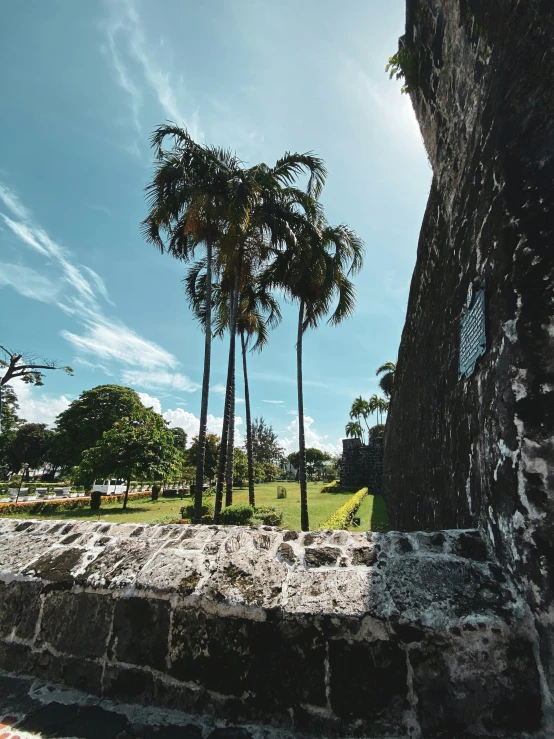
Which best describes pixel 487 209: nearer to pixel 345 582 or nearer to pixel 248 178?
pixel 345 582

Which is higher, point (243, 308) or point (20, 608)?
point (243, 308)

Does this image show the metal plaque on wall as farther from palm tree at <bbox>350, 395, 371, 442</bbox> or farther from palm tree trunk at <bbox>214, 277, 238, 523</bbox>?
palm tree at <bbox>350, 395, 371, 442</bbox>

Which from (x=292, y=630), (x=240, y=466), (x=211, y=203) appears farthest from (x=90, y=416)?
(x=292, y=630)

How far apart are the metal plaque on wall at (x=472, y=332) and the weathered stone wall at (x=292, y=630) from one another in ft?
3.33

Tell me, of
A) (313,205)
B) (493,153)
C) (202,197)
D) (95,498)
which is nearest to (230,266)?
(202,197)

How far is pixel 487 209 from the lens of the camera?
232cm

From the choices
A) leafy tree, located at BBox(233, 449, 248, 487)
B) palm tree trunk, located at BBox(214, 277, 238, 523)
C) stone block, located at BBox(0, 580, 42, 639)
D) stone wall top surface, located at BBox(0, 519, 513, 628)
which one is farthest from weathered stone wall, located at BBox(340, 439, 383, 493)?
stone block, located at BBox(0, 580, 42, 639)

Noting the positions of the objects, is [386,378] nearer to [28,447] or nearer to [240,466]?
[240,466]

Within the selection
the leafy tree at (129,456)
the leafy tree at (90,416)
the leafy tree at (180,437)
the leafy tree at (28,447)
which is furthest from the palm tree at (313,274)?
the leafy tree at (180,437)

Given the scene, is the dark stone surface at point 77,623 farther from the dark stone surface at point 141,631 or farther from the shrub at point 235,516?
the shrub at point 235,516

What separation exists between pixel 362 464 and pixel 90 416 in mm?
27151

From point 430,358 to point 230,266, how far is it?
7926mm

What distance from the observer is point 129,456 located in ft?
63.2

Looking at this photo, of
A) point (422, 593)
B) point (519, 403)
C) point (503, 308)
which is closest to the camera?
point (422, 593)
